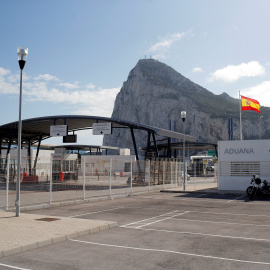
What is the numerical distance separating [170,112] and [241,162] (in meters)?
129

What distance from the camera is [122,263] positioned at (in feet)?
22.1

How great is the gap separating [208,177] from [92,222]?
35.8 m

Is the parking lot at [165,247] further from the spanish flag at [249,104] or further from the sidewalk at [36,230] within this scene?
the spanish flag at [249,104]

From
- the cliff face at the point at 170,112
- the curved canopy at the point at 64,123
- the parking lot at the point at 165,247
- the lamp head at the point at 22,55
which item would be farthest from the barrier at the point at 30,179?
the cliff face at the point at 170,112

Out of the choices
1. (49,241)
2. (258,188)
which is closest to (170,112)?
(258,188)

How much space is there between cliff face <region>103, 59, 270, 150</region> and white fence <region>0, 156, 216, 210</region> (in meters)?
123

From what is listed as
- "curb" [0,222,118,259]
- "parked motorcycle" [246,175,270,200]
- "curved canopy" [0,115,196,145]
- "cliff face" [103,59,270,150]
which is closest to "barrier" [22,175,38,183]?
"curb" [0,222,118,259]

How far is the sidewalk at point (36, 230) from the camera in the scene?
26.2ft

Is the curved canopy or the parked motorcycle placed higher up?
the curved canopy

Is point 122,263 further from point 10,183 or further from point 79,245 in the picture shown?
point 10,183

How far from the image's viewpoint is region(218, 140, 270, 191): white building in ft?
85.8

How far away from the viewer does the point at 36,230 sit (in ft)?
32.0

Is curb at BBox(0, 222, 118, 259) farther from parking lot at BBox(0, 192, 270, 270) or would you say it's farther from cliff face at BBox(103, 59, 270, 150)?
cliff face at BBox(103, 59, 270, 150)

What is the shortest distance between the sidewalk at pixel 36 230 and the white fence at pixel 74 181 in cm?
333
